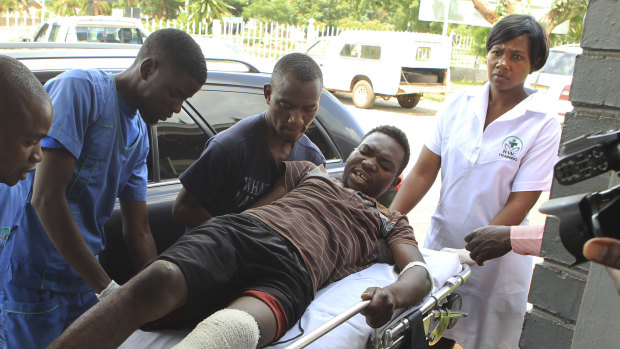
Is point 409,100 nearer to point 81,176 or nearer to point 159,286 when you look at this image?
point 81,176

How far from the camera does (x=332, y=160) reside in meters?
3.55

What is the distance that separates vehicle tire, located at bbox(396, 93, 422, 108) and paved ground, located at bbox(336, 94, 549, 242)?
0.14m

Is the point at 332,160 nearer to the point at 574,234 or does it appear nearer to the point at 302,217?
the point at 302,217

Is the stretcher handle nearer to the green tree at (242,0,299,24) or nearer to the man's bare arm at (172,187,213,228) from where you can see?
the man's bare arm at (172,187,213,228)

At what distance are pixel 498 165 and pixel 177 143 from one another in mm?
1649

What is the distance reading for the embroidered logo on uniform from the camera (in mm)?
2555

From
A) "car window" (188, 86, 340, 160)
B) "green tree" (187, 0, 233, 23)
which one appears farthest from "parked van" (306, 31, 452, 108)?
"car window" (188, 86, 340, 160)

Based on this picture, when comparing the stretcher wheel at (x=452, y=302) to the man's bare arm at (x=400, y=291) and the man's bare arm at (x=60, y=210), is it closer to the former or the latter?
the man's bare arm at (x=400, y=291)

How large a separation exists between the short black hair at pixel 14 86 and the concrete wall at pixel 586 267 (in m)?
1.85

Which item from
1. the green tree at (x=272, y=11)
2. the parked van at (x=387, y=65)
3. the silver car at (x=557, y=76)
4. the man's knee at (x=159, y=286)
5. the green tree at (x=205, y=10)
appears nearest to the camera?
the man's knee at (x=159, y=286)

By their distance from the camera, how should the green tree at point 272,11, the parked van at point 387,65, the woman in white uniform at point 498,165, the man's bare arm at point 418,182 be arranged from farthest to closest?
the green tree at point 272,11, the parked van at point 387,65, the man's bare arm at point 418,182, the woman in white uniform at point 498,165

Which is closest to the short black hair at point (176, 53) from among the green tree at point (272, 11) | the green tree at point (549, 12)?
the green tree at point (549, 12)

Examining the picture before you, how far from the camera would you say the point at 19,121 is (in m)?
1.62

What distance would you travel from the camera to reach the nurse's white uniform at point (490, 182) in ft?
8.39
